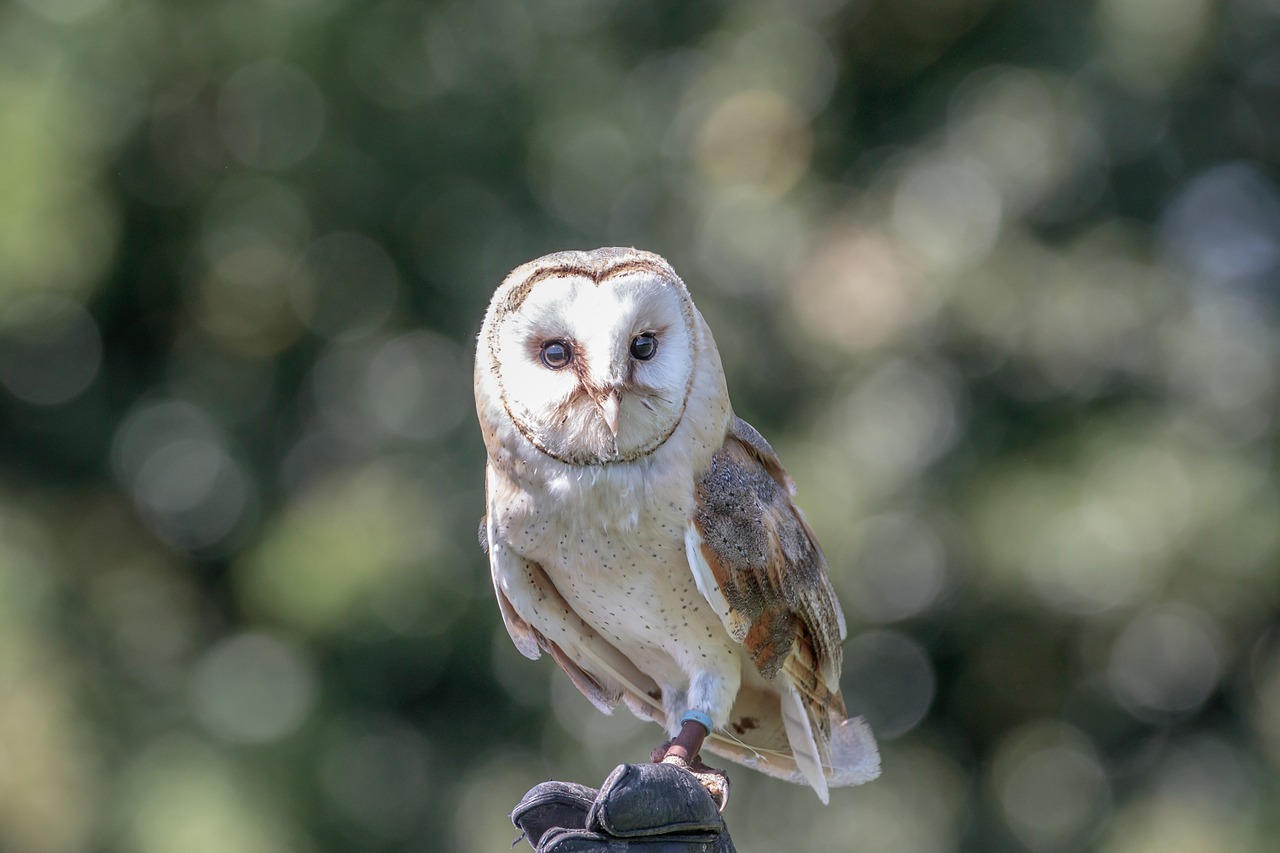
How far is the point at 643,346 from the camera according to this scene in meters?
1.74

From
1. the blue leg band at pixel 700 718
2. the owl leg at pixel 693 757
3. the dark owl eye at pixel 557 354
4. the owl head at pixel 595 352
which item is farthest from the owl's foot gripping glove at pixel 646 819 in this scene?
the dark owl eye at pixel 557 354

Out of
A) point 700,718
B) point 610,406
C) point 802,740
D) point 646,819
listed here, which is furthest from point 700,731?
point 610,406

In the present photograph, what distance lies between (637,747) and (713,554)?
3222mm

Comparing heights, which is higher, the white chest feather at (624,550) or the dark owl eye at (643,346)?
the dark owl eye at (643,346)

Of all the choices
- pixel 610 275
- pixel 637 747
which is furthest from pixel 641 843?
pixel 637 747

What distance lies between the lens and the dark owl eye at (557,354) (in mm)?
1729

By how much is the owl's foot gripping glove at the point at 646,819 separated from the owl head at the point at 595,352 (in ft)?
1.47

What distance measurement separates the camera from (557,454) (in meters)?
1.75

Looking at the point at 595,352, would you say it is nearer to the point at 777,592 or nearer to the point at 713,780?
the point at 777,592

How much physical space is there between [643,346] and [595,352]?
0.10 meters

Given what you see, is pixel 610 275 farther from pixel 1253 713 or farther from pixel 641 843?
pixel 1253 713

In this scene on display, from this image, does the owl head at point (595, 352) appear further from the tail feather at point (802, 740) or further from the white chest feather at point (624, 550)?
the tail feather at point (802, 740)

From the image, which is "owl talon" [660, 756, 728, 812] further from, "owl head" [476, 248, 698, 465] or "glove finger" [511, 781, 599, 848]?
"owl head" [476, 248, 698, 465]

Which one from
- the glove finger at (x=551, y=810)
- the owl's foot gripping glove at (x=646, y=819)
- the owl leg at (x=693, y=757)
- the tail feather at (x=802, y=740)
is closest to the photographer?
the owl's foot gripping glove at (x=646, y=819)
